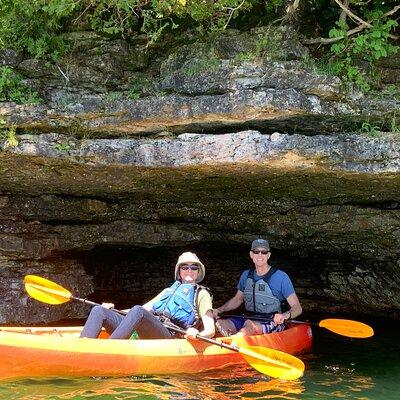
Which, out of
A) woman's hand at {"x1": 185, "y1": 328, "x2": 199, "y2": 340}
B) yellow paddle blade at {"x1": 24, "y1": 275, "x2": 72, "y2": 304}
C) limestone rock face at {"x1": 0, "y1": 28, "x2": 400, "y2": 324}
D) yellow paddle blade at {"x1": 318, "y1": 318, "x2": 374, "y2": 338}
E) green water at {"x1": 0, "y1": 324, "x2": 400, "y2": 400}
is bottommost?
green water at {"x1": 0, "y1": 324, "x2": 400, "y2": 400}

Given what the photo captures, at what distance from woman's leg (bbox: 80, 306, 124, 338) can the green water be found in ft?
1.55

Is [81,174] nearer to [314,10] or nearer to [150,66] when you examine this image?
[150,66]

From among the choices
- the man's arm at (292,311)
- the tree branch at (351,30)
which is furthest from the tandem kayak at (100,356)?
the tree branch at (351,30)

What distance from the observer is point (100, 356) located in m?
5.09

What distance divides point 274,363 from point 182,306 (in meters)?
1.09

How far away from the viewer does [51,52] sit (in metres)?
6.38

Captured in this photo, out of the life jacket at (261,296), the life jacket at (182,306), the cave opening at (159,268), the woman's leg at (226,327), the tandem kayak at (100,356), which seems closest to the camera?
the tandem kayak at (100,356)

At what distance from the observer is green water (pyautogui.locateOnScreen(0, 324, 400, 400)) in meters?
4.77

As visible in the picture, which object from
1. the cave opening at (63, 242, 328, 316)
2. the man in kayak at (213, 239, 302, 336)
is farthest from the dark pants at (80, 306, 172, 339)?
the cave opening at (63, 242, 328, 316)

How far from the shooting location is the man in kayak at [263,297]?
655 cm

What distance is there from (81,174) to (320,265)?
5105mm

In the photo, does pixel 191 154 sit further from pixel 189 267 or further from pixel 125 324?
pixel 125 324

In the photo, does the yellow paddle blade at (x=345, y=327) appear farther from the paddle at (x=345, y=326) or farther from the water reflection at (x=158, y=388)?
the water reflection at (x=158, y=388)

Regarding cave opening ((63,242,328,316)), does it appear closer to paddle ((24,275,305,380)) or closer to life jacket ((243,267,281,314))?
life jacket ((243,267,281,314))
